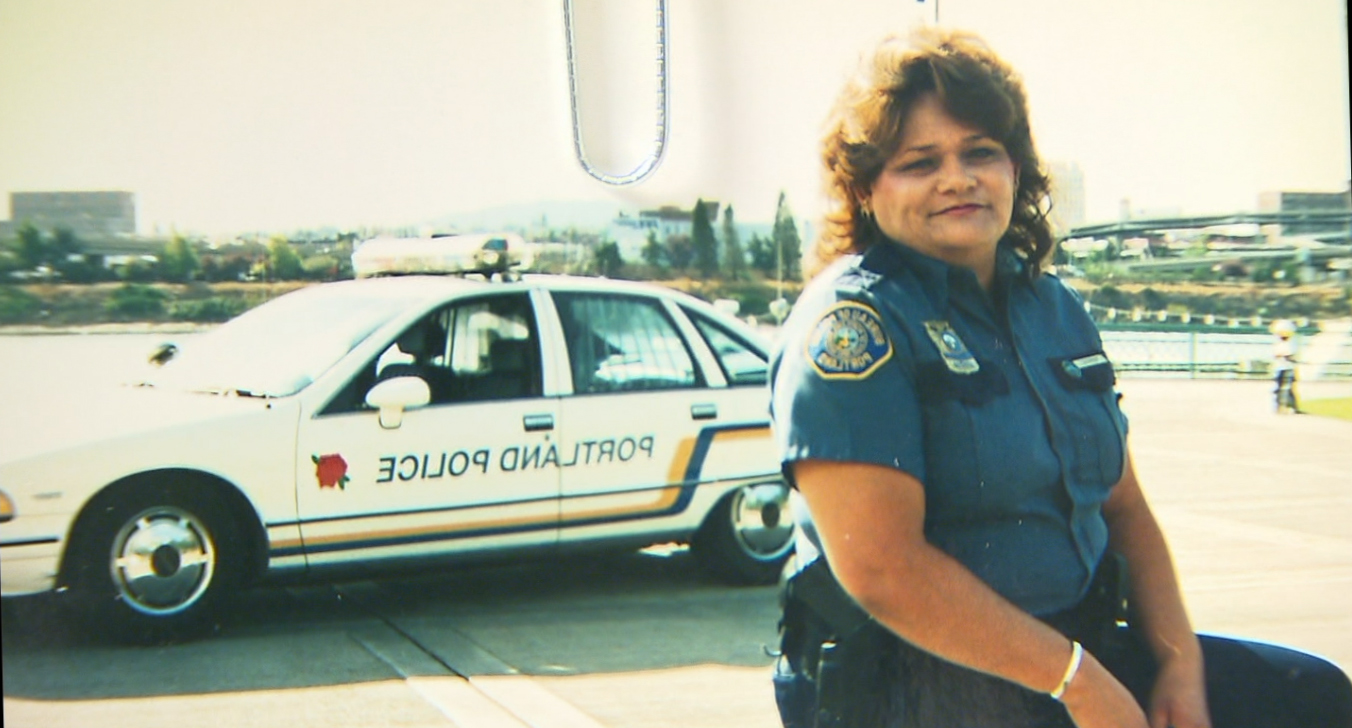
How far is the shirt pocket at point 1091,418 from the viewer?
5.62ft

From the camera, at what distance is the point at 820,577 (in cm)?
166

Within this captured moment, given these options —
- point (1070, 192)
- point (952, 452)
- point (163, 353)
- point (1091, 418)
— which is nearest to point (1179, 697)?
point (1091, 418)

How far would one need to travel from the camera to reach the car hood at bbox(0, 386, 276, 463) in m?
1.91

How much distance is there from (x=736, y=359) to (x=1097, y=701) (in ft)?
7.48

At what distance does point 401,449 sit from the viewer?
Answer: 10.7 ft

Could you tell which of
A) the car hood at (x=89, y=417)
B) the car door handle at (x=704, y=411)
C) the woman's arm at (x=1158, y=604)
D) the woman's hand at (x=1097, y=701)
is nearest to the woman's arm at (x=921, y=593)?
the woman's hand at (x=1097, y=701)

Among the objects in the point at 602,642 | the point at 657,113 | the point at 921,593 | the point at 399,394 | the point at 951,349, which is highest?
the point at 657,113

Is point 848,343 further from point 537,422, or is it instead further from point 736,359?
point 736,359

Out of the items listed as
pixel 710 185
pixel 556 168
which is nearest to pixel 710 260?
pixel 710 185

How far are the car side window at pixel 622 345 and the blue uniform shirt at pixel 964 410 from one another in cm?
95

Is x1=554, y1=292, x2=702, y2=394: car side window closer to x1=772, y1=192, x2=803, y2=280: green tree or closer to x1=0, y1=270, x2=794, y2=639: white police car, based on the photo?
x1=0, y1=270, x2=794, y2=639: white police car

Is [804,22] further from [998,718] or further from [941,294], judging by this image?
[998,718]

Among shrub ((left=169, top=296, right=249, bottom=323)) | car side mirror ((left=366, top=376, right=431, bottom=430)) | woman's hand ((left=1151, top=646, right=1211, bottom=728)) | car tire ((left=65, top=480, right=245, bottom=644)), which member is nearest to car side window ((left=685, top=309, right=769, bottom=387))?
car side mirror ((left=366, top=376, right=431, bottom=430))

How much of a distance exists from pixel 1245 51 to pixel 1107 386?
947 millimetres
